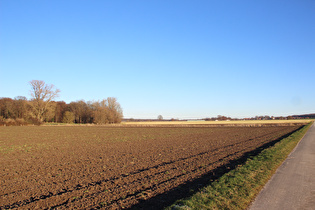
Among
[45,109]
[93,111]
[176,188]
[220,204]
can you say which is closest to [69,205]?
[176,188]

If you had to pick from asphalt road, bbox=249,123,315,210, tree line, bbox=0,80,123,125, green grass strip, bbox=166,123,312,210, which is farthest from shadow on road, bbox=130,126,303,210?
tree line, bbox=0,80,123,125

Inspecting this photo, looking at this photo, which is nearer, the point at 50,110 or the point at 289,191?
the point at 289,191

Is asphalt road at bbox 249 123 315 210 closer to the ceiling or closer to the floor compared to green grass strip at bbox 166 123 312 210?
closer to the floor

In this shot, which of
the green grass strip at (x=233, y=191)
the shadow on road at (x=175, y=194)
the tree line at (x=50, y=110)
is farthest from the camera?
the tree line at (x=50, y=110)

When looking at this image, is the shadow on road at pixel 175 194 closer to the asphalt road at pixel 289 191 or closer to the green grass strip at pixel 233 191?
the green grass strip at pixel 233 191

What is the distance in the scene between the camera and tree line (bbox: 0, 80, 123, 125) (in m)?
68.4

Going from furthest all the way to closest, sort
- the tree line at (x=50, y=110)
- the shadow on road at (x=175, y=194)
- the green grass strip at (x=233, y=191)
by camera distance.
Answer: the tree line at (x=50, y=110), the shadow on road at (x=175, y=194), the green grass strip at (x=233, y=191)

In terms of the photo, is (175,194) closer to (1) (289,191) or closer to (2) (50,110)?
(1) (289,191)

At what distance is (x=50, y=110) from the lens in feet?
229

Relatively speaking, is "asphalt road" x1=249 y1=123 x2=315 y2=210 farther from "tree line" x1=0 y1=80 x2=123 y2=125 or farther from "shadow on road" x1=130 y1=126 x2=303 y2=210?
"tree line" x1=0 y1=80 x2=123 y2=125

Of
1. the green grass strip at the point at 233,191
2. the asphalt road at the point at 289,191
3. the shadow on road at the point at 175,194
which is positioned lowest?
the shadow on road at the point at 175,194

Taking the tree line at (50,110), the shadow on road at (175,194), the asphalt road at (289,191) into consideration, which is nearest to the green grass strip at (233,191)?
the asphalt road at (289,191)

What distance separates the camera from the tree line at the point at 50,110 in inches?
2692

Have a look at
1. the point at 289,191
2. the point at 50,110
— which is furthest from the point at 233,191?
the point at 50,110
